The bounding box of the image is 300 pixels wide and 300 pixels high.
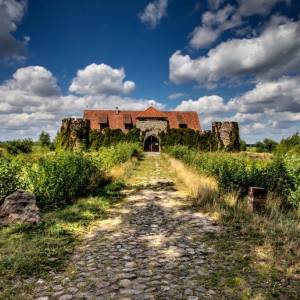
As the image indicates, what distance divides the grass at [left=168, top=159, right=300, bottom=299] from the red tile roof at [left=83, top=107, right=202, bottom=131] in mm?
37790

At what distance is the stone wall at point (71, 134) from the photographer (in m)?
19.9

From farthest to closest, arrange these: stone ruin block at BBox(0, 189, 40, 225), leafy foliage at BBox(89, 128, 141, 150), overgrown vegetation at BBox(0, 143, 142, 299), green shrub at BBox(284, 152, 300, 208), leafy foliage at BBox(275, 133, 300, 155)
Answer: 1. leafy foliage at BBox(89, 128, 141, 150)
2. leafy foliage at BBox(275, 133, 300, 155)
3. green shrub at BBox(284, 152, 300, 208)
4. stone ruin block at BBox(0, 189, 40, 225)
5. overgrown vegetation at BBox(0, 143, 142, 299)

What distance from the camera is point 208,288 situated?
362cm

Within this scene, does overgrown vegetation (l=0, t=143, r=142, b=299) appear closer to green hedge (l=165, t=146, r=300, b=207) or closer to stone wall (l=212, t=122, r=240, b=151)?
green hedge (l=165, t=146, r=300, b=207)

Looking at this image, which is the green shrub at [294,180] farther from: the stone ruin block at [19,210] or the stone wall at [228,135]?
the stone wall at [228,135]

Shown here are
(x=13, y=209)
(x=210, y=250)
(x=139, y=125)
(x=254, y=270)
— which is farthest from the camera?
(x=139, y=125)

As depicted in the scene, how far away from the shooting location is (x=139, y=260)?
4.53 m

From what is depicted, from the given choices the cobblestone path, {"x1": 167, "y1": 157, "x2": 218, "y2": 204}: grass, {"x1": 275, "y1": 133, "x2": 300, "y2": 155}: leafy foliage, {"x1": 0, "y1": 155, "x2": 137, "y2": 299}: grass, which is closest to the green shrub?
{"x1": 167, "y1": 157, "x2": 218, "y2": 204}: grass

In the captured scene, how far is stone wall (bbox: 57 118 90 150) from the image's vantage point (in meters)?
19.9

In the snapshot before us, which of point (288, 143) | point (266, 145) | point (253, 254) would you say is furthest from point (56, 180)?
point (266, 145)

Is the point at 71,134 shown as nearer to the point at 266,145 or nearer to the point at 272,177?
the point at 272,177

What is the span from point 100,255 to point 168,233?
5.19 ft

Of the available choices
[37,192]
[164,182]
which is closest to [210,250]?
[37,192]

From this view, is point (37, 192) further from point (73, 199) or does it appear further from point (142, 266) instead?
point (142, 266)
